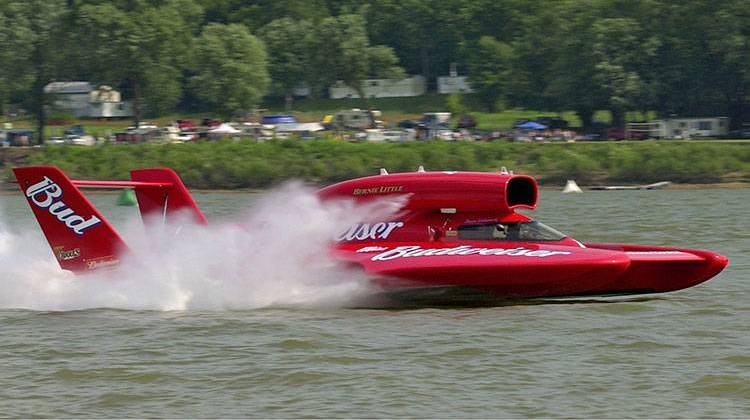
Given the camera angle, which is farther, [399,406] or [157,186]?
[157,186]

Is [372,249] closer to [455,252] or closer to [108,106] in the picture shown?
[455,252]

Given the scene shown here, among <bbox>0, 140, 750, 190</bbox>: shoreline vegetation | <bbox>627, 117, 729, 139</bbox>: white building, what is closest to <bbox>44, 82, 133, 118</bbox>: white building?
<bbox>0, 140, 750, 190</bbox>: shoreline vegetation

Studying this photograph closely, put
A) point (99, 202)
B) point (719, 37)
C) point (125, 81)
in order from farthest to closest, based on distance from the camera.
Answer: point (125, 81), point (719, 37), point (99, 202)

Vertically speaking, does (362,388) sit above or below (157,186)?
below

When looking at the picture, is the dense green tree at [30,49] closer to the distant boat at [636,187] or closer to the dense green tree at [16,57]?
the dense green tree at [16,57]

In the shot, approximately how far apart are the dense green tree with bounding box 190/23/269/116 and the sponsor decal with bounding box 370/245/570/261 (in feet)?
147

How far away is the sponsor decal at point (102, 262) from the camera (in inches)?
515

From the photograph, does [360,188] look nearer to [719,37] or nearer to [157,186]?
[157,186]

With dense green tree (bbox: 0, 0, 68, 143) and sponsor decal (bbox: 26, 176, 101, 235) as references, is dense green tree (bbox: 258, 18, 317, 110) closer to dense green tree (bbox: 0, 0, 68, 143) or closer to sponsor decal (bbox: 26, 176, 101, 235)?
dense green tree (bbox: 0, 0, 68, 143)

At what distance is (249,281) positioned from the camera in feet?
42.3

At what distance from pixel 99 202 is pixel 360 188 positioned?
21.6m

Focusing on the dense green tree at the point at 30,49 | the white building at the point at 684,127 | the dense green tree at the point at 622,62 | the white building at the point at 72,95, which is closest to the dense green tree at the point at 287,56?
the white building at the point at 72,95

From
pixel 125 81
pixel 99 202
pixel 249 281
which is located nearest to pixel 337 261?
pixel 249 281

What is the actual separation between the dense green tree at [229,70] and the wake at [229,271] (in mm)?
43621
